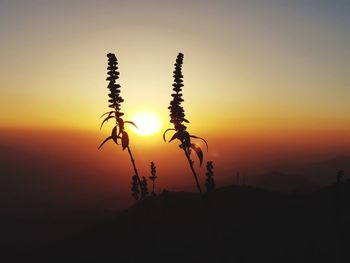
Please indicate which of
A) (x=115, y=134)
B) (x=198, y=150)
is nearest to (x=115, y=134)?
(x=115, y=134)

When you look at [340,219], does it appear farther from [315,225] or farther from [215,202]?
[215,202]

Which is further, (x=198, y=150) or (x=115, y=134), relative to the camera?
(x=115, y=134)

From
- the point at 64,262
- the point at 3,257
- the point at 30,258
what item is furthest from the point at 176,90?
the point at 3,257

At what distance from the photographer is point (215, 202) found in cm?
8756

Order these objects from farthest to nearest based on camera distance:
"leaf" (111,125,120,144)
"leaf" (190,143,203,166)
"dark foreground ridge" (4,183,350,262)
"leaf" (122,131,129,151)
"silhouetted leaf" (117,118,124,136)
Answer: "dark foreground ridge" (4,183,350,262)
"silhouetted leaf" (117,118,124,136)
"leaf" (122,131,129,151)
"leaf" (111,125,120,144)
"leaf" (190,143,203,166)

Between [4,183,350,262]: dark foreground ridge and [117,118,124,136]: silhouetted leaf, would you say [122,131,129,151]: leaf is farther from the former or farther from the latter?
[4,183,350,262]: dark foreground ridge

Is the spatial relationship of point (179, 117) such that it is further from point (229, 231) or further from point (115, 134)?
point (229, 231)

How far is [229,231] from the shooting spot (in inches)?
2687

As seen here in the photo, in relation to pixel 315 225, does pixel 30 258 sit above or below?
below

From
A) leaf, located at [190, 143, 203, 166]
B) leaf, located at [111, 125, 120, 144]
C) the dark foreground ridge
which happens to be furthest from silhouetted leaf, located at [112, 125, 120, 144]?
the dark foreground ridge

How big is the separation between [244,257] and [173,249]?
Result: 1528 cm

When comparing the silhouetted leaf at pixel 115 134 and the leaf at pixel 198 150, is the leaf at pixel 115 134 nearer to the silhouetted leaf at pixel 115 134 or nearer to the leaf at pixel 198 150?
the silhouetted leaf at pixel 115 134

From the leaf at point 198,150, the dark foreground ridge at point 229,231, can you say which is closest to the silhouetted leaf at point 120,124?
the leaf at point 198,150

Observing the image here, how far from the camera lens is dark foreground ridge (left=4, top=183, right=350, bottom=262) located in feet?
189
